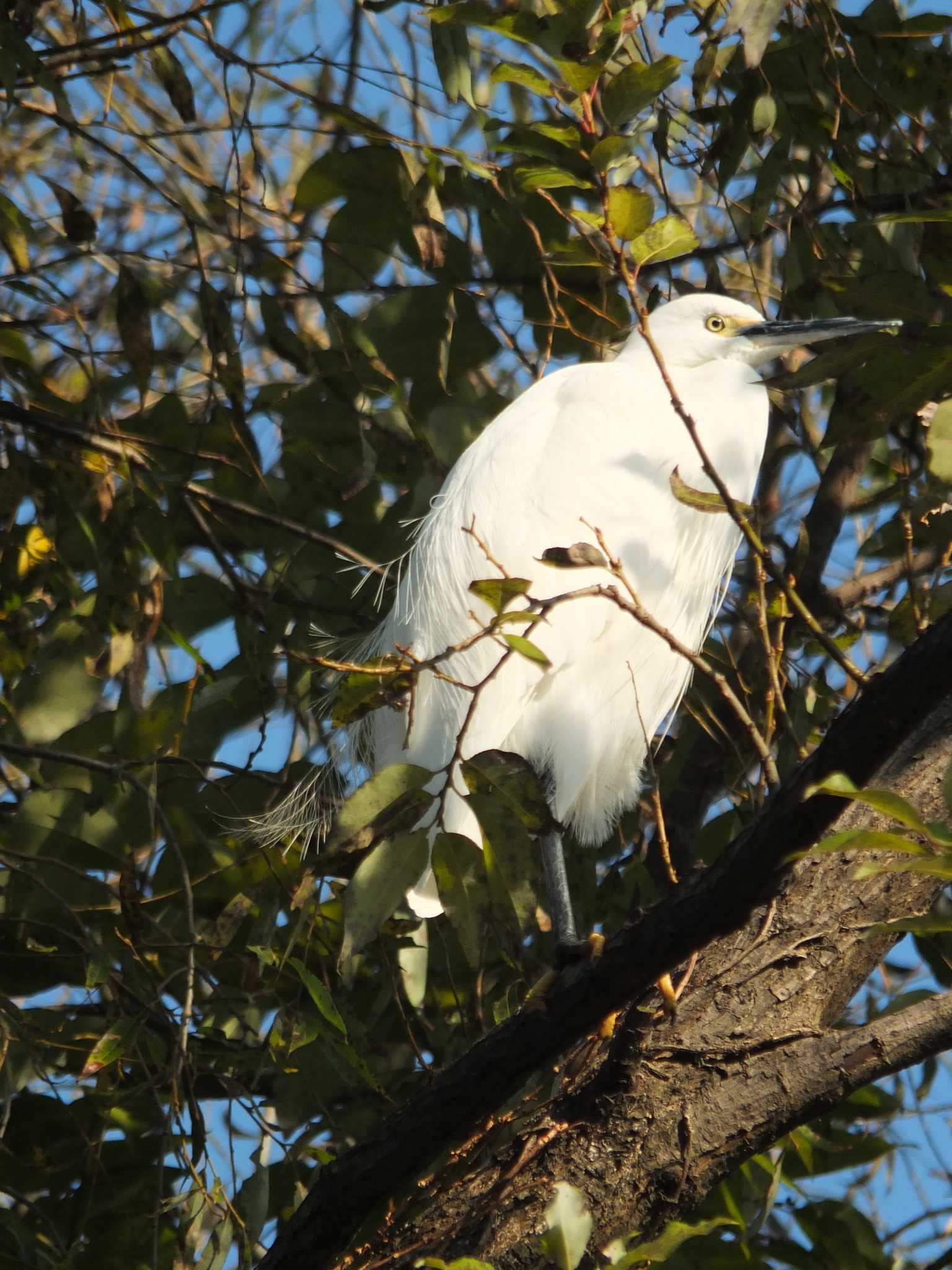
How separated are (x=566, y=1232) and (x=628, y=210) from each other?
83cm

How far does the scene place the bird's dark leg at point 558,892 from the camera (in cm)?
192

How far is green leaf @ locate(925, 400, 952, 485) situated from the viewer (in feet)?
4.00

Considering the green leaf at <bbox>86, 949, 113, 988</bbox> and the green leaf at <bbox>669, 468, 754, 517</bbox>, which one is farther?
the green leaf at <bbox>86, 949, 113, 988</bbox>

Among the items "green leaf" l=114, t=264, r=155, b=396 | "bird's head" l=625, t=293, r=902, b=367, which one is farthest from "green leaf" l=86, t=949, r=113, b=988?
"bird's head" l=625, t=293, r=902, b=367

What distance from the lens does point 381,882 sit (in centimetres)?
129

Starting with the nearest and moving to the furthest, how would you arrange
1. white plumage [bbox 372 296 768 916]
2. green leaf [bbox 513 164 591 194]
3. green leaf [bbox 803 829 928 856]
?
green leaf [bbox 803 829 928 856]
green leaf [bbox 513 164 591 194]
white plumage [bbox 372 296 768 916]

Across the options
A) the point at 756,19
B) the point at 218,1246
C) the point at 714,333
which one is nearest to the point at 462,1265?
the point at 218,1246

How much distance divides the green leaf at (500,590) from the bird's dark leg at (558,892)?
0.79 m

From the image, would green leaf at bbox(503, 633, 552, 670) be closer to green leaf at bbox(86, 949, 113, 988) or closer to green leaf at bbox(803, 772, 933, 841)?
green leaf at bbox(803, 772, 933, 841)

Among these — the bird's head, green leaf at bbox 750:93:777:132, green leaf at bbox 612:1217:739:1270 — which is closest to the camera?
green leaf at bbox 612:1217:739:1270

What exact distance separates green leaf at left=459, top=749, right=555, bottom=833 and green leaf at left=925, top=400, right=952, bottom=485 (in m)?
0.45

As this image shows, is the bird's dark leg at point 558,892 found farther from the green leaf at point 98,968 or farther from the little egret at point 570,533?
the green leaf at point 98,968

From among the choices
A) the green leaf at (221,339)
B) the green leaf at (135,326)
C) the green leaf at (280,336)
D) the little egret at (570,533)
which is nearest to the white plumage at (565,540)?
the little egret at (570,533)

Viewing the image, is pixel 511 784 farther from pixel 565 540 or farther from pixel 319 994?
pixel 565 540
